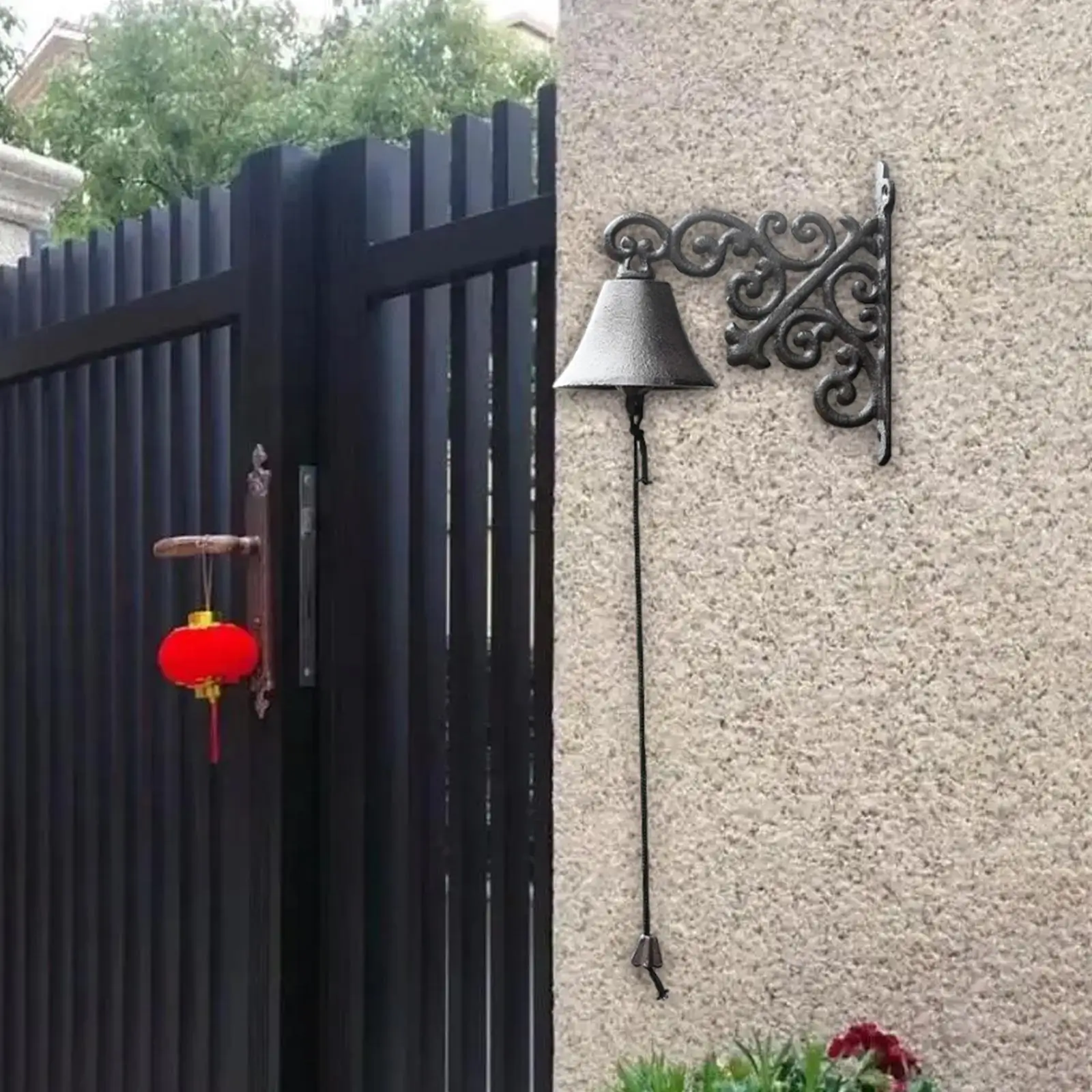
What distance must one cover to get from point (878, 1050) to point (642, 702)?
1.81 ft

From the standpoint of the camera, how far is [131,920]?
3074 mm

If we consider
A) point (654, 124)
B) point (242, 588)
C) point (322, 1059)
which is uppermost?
point (654, 124)

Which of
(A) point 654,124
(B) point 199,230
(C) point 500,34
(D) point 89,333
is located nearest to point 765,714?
(A) point 654,124

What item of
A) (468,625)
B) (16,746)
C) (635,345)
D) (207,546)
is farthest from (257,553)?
(16,746)

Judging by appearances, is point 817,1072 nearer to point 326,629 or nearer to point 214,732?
point 326,629

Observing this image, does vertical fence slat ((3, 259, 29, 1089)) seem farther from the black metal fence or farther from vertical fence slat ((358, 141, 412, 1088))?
vertical fence slat ((358, 141, 412, 1088))

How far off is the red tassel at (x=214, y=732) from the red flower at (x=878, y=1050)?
4.36 ft

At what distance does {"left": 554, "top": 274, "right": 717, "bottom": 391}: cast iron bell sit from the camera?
183cm

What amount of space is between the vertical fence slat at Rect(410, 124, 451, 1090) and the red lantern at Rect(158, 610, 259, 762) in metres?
0.32

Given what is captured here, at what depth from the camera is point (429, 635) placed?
2406 millimetres

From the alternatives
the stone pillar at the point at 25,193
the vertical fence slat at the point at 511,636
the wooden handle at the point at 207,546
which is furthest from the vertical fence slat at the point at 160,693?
the stone pillar at the point at 25,193

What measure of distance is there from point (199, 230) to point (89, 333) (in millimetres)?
455

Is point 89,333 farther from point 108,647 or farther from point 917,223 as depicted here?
point 917,223

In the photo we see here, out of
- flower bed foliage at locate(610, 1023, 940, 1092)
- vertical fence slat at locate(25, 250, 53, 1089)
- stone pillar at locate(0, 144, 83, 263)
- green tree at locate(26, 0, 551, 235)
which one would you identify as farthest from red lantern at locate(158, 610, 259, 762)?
green tree at locate(26, 0, 551, 235)
